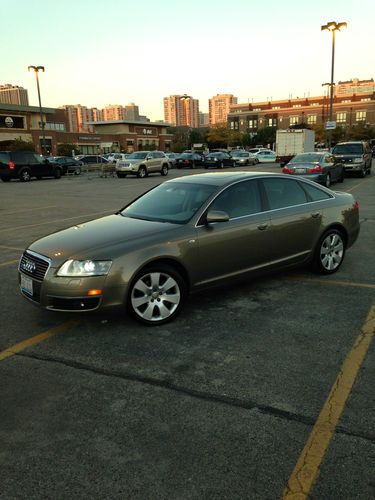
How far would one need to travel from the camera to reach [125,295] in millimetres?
4391

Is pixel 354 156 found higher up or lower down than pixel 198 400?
higher up

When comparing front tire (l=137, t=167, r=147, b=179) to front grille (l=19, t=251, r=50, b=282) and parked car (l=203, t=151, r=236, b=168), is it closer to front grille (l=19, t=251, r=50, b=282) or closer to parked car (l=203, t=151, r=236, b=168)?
parked car (l=203, t=151, r=236, b=168)

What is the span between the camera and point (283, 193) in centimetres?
592

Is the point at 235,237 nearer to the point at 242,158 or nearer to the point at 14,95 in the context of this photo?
the point at 242,158

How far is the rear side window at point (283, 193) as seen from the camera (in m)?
5.75

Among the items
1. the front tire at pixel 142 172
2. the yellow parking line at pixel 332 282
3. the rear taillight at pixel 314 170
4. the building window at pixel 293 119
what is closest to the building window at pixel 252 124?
the building window at pixel 293 119

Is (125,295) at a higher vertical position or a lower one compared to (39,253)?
lower

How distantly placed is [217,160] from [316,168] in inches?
865

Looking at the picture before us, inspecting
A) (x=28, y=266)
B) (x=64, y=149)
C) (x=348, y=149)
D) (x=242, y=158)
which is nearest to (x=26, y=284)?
(x=28, y=266)

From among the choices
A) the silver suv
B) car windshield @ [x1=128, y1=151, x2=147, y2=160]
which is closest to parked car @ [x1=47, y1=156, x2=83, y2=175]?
the silver suv

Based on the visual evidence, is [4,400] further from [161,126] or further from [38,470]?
[161,126]

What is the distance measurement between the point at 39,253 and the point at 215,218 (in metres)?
1.88

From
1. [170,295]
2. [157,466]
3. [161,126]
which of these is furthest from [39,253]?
[161,126]

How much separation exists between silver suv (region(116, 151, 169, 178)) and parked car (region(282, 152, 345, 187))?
14.6 m
